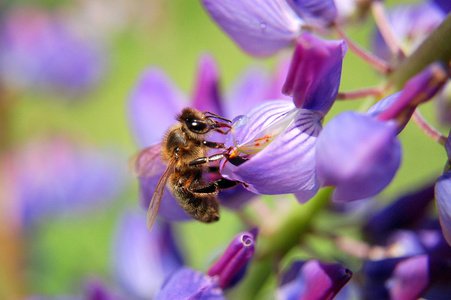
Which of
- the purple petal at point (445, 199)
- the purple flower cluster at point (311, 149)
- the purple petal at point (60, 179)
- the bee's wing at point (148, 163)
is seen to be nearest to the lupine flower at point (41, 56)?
the purple petal at point (60, 179)

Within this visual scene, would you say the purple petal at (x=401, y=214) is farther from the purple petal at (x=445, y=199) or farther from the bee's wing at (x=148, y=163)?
the bee's wing at (x=148, y=163)

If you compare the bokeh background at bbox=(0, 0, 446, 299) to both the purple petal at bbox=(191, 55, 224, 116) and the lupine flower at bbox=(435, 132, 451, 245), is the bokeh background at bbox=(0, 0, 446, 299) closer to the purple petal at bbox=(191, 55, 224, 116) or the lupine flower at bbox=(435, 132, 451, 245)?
the purple petal at bbox=(191, 55, 224, 116)

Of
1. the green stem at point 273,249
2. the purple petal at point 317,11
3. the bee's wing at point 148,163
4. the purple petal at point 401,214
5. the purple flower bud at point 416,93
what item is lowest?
the purple petal at point 401,214

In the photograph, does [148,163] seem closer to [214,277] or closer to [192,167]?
[192,167]

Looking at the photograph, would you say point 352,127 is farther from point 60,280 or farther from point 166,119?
point 60,280

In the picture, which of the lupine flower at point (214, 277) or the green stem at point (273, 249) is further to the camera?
the green stem at point (273, 249)
